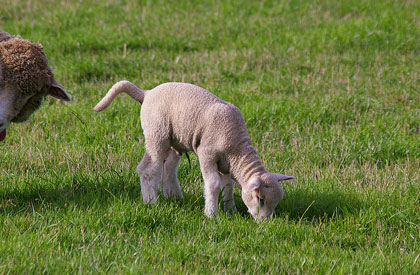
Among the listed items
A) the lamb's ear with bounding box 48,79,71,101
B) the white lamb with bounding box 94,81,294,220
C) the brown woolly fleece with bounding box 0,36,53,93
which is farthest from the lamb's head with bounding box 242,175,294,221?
the brown woolly fleece with bounding box 0,36,53,93

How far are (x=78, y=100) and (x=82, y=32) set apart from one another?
2678 mm

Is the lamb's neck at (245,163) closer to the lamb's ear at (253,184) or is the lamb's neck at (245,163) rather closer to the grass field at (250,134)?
the lamb's ear at (253,184)

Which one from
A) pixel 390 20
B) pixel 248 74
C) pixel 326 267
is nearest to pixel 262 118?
pixel 248 74

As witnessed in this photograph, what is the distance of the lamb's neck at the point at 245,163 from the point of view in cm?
493

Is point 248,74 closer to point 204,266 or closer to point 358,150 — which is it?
point 358,150

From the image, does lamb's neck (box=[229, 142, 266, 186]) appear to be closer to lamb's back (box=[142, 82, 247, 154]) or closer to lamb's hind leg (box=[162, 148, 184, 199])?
lamb's back (box=[142, 82, 247, 154])

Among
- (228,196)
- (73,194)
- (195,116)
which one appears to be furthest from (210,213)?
(73,194)

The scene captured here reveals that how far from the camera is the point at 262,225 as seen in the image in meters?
4.68

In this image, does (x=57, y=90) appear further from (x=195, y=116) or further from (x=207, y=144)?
(x=207, y=144)

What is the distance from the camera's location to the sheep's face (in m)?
4.41

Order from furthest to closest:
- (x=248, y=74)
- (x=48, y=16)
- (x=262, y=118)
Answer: (x=48, y=16) → (x=248, y=74) → (x=262, y=118)

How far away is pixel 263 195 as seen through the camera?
4.82 metres

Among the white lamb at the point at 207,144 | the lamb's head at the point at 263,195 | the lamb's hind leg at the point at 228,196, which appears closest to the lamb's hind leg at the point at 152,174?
the white lamb at the point at 207,144

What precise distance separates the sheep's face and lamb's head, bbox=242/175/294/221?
1.72 m
